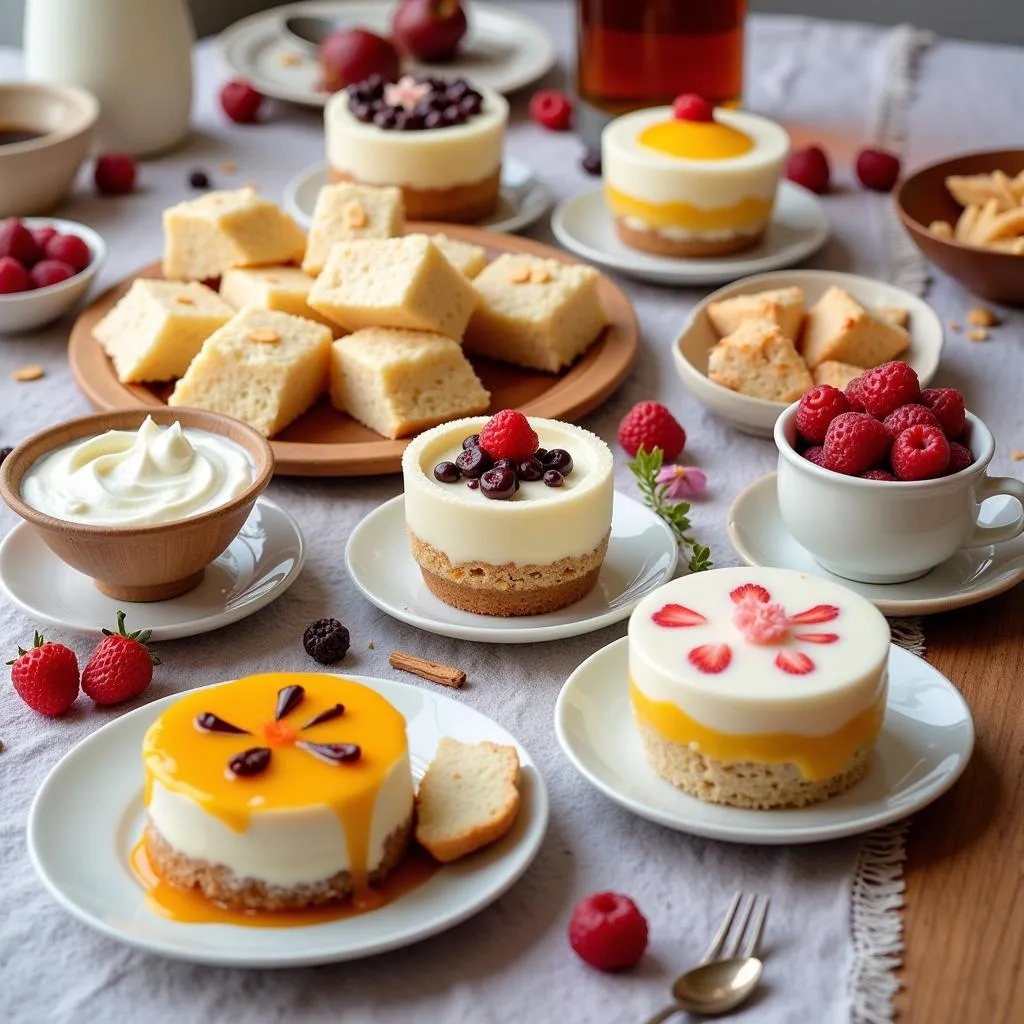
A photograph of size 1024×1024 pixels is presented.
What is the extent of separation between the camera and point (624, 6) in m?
2.85

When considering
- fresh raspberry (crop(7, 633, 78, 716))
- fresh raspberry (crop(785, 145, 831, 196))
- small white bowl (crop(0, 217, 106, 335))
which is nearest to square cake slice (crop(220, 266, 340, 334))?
small white bowl (crop(0, 217, 106, 335))

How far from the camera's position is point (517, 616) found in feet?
5.62

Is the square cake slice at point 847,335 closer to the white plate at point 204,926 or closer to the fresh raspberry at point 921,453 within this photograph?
the fresh raspberry at point 921,453

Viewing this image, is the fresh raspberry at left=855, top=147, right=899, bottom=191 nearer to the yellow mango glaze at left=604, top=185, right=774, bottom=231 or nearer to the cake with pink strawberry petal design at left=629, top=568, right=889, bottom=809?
the yellow mango glaze at left=604, top=185, right=774, bottom=231

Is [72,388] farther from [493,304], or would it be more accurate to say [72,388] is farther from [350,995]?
[350,995]

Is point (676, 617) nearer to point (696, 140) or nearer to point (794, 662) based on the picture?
point (794, 662)

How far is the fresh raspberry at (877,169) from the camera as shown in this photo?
9.76 feet

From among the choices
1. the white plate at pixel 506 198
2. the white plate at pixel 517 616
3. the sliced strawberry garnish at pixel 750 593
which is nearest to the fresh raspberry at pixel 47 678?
the white plate at pixel 517 616

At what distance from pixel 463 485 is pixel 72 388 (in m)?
0.94

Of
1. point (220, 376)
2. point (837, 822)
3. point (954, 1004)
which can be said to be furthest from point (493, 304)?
point (954, 1004)

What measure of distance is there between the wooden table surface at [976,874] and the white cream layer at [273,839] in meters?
0.51

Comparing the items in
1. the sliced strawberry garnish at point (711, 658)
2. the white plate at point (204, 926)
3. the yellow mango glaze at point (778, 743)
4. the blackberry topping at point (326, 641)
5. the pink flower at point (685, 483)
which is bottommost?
the pink flower at point (685, 483)

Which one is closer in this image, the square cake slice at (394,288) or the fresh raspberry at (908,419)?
the fresh raspberry at (908,419)

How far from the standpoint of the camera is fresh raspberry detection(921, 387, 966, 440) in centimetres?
169
